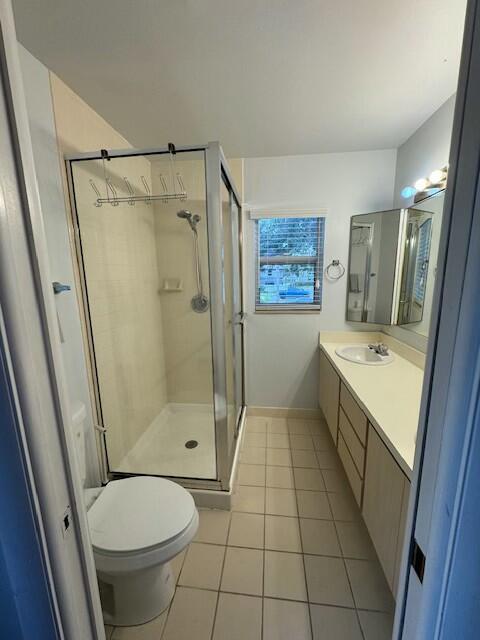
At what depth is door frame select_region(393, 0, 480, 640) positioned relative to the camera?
0.39 meters

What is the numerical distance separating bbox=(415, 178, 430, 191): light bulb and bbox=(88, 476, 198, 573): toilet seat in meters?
2.30

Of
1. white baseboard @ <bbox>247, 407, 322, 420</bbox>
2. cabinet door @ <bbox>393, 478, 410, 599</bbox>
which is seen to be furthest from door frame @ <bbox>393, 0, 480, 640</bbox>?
white baseboard @ <bbox>247, 407, 322, 420</bbox>

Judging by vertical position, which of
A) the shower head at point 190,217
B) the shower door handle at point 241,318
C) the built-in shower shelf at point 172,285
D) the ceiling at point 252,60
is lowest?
the shower door handle at point 241,318

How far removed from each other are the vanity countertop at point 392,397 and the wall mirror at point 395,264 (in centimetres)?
36

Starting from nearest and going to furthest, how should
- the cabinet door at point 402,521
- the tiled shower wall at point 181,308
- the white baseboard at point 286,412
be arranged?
1. the cabinet door at point 402,521
2. the tiled shower wall at point 181,308
3. the white baseboard at point 286,412

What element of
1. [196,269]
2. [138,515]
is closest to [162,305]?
[196,269]

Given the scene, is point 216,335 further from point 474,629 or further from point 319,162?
point 319,162

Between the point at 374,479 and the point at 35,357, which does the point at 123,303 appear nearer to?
the point at 35,357

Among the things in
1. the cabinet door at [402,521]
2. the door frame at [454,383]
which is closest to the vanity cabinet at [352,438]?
the cabinet door at [402,521]

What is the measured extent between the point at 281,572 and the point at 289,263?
2.15m

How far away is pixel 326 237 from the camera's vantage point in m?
2.36

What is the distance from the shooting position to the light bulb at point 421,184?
1726 mm

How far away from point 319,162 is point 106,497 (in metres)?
2.75

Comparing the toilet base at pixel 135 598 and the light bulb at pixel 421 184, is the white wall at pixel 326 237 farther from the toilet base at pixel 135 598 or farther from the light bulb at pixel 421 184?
the toilet base at pixel 135 598
